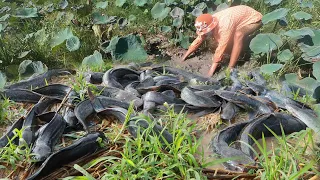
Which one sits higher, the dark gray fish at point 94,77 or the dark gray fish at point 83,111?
the dark gray fish at point 83,111

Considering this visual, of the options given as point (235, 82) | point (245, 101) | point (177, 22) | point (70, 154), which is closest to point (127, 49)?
point (177, 22)

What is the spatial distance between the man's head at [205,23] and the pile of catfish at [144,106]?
2.50 ft

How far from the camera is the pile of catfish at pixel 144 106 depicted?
285 centimetres

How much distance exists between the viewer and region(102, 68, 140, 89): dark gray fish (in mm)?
3948

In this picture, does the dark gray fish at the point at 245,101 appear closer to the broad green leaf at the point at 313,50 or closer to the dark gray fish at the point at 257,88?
the dark gray fish at the point at 257,88

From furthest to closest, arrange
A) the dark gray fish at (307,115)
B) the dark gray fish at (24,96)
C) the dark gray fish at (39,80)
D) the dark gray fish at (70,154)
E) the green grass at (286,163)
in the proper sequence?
the dark gray fish at (39,80)
the dark gray fish at (24,96)
the dark gray fish at (307,115)
the dark gray fish at (70,154)
the green grass at (286,163)

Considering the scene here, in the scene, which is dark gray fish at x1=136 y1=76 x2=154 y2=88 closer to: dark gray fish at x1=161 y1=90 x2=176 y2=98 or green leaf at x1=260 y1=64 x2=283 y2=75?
dark gray fish at x1=161 y1=90 x2=176 y2=98

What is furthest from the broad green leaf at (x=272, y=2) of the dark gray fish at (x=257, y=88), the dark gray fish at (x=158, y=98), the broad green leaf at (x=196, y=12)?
the dark gray fish at (x=158, y=98)

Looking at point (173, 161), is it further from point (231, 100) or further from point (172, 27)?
point (172, 27)

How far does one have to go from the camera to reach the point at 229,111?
138 inches

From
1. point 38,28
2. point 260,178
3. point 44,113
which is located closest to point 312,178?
point 260,178

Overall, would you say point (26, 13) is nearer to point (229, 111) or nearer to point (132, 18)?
point (132, 18)

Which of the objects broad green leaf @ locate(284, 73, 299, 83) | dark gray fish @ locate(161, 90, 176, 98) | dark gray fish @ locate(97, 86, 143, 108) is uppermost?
dark gray fish @ locate(97, 86, 143, 108)

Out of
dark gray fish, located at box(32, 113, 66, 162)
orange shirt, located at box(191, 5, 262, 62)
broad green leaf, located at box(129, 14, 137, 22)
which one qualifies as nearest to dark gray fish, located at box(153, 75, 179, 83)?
orange shirt, located at box(191, 5, 262, 62)
